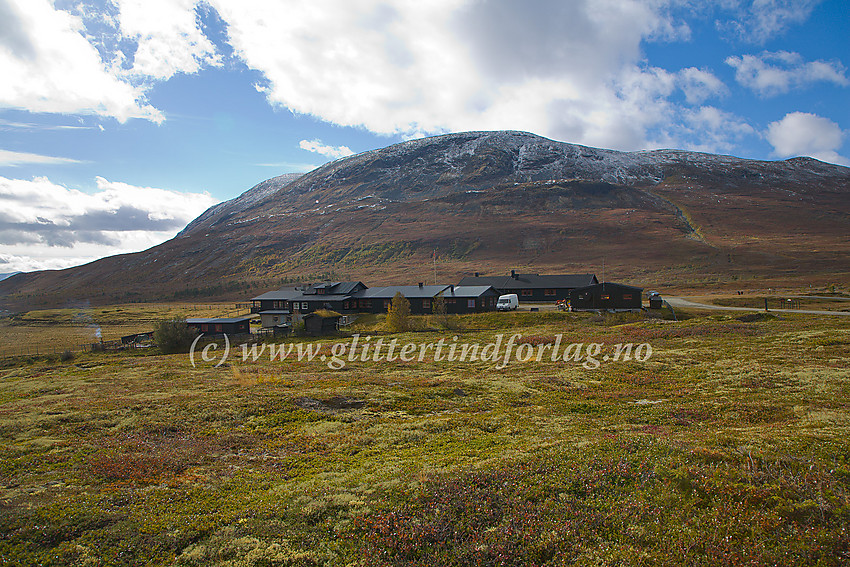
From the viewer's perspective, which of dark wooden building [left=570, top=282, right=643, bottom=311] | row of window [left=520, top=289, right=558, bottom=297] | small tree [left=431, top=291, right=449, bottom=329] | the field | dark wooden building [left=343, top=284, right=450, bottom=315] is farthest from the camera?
row of window [left=520, top=289, right=558, bottom=297]

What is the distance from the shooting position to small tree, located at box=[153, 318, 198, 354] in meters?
53.4

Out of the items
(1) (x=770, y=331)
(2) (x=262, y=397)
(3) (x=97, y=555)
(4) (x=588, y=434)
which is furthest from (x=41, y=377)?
(1) (x=770, y=331)

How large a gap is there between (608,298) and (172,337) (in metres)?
63.6

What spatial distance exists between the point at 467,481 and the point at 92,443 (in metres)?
14.8

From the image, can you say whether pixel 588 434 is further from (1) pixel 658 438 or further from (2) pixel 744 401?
(2) pixel 744 401

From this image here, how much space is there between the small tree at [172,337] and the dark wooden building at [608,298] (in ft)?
190

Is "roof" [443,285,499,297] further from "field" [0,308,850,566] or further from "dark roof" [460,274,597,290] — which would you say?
"field" [0,308,850,566]

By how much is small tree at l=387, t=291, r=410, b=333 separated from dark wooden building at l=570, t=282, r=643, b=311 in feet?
92.2

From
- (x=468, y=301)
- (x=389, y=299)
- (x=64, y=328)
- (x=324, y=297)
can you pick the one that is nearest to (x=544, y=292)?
(x=468, y=301)

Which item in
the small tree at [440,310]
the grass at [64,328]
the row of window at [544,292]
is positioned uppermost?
the row of window at [544,292]

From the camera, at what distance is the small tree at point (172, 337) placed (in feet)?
175

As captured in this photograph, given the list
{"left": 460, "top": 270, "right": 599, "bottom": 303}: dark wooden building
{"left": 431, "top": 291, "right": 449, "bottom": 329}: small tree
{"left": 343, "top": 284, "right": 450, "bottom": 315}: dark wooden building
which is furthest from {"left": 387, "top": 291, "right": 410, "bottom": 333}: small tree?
{"left": 460, "top": 270, "right": 599, "bottom": 303}: dark wooden building

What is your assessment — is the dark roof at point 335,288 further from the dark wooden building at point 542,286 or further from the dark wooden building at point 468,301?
the dark wooden building at point 542,286

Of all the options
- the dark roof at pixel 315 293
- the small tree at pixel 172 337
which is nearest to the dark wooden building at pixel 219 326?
the small tree at pixel 172 337
